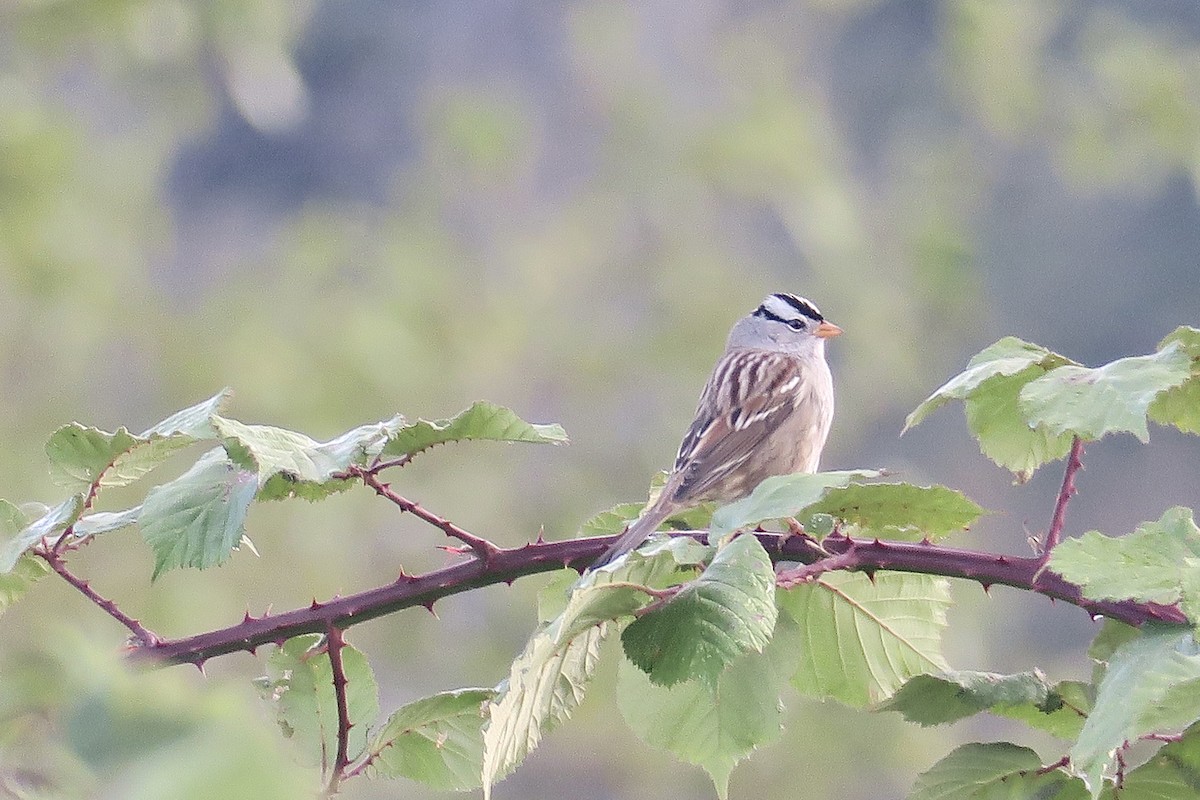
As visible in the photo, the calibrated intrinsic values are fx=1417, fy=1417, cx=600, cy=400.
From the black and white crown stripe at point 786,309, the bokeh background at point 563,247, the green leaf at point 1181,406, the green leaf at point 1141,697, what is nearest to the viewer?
the green leaf at point 1141,697

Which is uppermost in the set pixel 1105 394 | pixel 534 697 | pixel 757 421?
pixel 1105 394

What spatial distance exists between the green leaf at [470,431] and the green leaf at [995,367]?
0.37 m

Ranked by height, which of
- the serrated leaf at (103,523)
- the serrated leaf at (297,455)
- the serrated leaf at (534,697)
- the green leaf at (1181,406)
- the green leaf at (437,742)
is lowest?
the green leaf at (437,742)

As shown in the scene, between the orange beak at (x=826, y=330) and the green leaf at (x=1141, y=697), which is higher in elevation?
the green leaf at (x=1141, y=697)

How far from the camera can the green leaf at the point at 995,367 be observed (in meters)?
1.37

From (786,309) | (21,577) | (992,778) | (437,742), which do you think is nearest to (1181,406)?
(992,778)

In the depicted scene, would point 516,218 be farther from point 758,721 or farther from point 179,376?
point 758,721

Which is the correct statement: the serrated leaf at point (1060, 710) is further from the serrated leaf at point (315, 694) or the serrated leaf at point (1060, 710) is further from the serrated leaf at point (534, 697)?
the serrated leaf at point (315, 694)

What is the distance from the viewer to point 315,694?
146 centimetres

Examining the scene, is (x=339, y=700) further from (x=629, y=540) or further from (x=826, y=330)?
(x=826, y=330)

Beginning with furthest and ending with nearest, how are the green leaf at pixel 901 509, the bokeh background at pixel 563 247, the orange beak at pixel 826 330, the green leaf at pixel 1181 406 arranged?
1. the bokeh background at pixel 563 247
2. the orange beak at pixel 826 330
3. the green leaf at pixel 1181 406
4. the green leaf at pixel 901 509

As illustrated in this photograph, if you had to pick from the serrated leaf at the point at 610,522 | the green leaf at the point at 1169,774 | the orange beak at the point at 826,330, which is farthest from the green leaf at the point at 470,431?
the orange beak at the point at 826,330

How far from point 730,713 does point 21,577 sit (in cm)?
69

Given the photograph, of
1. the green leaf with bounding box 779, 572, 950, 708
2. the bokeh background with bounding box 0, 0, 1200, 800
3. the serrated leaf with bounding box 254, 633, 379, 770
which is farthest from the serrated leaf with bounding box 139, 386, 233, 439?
the bokeh background with bounding box 0, 0, 1200, 800
